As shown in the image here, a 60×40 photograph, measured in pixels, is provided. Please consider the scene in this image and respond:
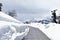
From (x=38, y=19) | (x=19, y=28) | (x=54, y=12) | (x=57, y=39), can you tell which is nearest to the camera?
(x=19, y=28)

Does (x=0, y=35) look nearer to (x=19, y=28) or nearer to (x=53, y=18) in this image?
(x=19, y=28)

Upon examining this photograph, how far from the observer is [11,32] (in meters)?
6.77

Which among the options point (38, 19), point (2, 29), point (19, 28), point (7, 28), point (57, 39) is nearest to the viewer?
point (2, 29)

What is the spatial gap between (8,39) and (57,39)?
16.4 ft

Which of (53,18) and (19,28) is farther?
(53,18)

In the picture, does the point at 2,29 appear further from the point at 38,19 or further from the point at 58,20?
the point at 38,19

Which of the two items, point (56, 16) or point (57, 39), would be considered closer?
point (57, 39)

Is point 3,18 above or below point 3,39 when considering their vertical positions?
above

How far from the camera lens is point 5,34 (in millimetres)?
6059

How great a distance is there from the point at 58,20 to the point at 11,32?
103 feet

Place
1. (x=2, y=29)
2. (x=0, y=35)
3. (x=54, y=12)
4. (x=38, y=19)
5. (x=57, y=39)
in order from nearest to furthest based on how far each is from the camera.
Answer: (x=0, y=35) < (x=2, y=29) < (x=57, y=39) < (x=54, y=12) < (x=38, y=19)

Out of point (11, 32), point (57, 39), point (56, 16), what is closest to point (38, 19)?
point (56, 16)

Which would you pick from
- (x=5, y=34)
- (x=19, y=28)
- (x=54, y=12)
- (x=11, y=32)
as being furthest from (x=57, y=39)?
(x=54, y=12)

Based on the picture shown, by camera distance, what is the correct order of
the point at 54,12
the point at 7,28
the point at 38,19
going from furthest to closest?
the point at 38,19 < the point at 54,12 < the point at 7,28
